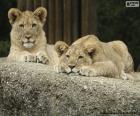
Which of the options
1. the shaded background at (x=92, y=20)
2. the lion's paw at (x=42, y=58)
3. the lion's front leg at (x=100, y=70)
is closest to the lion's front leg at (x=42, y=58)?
the lion's paw at (x=42, y=58)

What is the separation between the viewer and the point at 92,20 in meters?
12.9

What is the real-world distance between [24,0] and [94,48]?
3924 millimetres

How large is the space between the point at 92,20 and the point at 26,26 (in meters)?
1.73

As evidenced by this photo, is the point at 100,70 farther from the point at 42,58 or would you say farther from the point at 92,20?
the point at 92,20

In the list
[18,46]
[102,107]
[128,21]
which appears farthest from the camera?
[128,21]

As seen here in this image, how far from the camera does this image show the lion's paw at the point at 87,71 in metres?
9.15

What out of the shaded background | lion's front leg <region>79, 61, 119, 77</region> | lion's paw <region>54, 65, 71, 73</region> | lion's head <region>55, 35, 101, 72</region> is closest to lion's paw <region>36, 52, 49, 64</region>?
lion's head <region>55, 35, 101, 72</region>

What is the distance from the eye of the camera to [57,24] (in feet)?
43.5

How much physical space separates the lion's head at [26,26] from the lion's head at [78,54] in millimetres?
1707

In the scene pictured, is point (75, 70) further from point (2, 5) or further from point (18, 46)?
point (2, 5)

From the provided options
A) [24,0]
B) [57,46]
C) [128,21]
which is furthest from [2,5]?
[57,46]

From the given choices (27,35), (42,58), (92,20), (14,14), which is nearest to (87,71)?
(42,58)

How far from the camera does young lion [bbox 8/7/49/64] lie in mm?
11375

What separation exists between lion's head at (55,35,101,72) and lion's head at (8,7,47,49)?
171 centimetres
